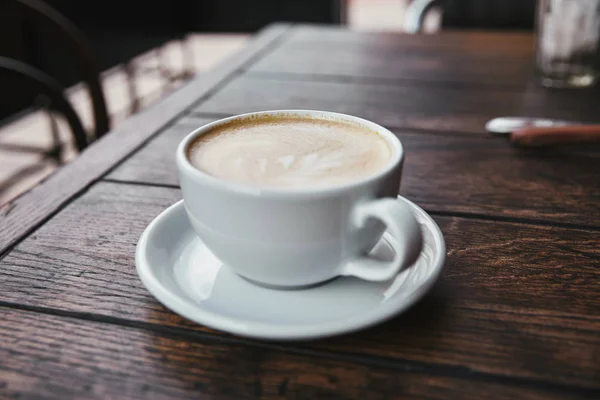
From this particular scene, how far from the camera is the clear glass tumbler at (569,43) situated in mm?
729

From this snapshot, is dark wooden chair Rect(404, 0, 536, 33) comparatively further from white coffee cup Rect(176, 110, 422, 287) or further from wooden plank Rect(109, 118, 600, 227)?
white coffee cup Rect(176, 110, 422, 287)

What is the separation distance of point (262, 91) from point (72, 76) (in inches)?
70.3

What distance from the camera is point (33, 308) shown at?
333mm

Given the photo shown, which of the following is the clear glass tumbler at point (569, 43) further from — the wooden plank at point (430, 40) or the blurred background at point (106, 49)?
the blurred background at point (106, 49)

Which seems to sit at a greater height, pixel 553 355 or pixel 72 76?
pixel 553 355

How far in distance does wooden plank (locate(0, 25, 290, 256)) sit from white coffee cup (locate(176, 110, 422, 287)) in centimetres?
17

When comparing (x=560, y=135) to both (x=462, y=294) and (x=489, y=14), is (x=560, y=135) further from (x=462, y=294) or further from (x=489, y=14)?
(x=489, y=14)

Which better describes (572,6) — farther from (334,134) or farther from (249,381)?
(249,381)

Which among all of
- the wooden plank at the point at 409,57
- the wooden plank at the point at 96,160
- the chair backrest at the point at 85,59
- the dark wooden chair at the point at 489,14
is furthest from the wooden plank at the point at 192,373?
the dark wooden chair at the point at 489,14

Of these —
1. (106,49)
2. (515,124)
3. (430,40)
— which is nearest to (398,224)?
(515,124)

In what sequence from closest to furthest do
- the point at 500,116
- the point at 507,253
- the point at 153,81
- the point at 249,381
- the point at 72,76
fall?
the point at 249,381
the point at 507,253
the point at 500,116
the point at 72,76
the point at 153,81

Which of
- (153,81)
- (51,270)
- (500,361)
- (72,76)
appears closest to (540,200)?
(500,361)

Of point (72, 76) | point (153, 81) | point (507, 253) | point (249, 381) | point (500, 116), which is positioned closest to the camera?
point (249, 381)

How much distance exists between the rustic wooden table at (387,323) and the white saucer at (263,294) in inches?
0.6
